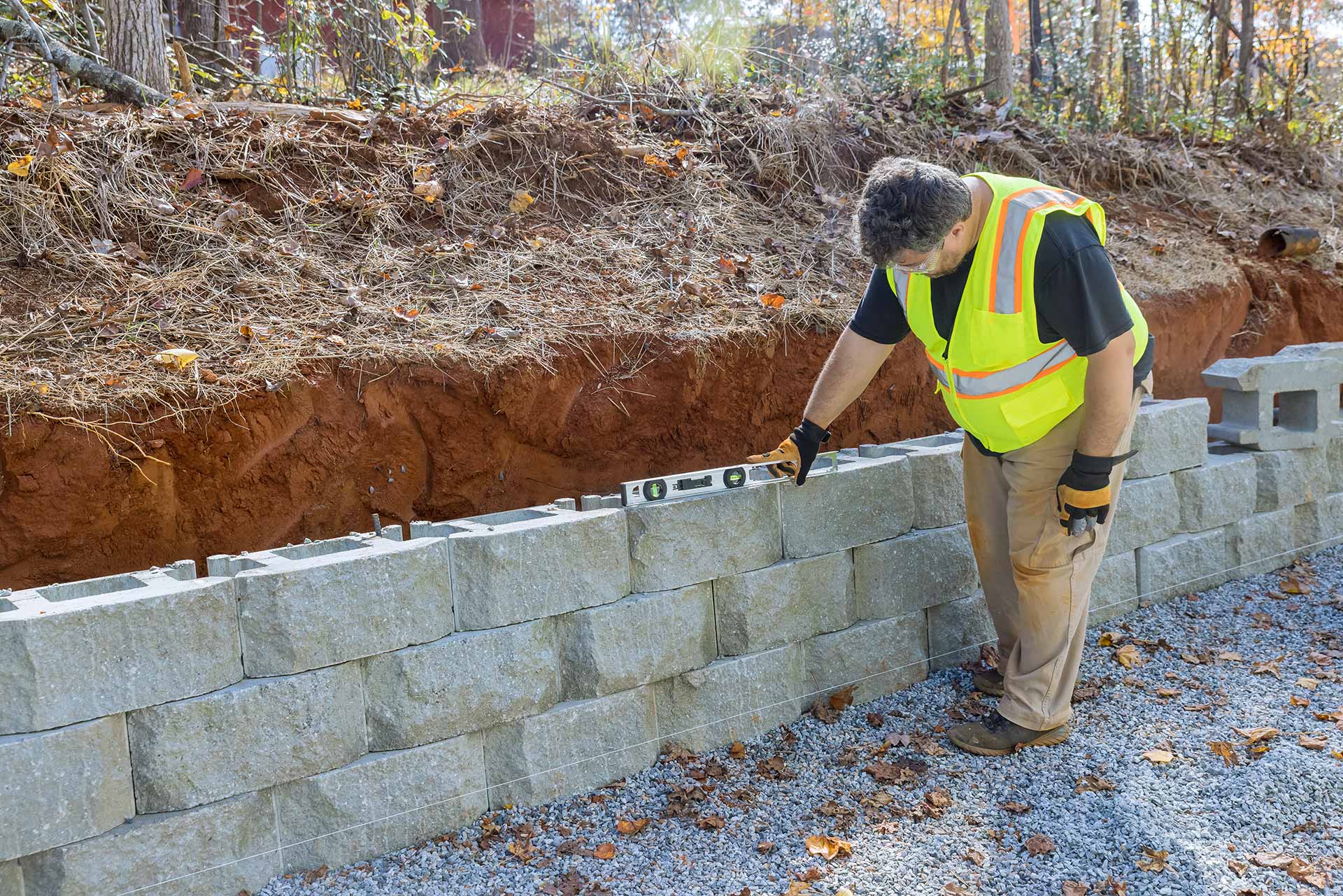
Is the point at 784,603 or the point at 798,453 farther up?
the point at 798,453

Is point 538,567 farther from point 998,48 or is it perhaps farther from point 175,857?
point 998,48

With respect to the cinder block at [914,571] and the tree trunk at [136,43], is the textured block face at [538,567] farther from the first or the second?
the tree trunk at [136,43]

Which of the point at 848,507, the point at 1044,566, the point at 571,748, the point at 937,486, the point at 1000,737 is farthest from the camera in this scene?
the point at 937,486

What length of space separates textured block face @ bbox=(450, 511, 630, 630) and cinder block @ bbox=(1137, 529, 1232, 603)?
10.1 ft

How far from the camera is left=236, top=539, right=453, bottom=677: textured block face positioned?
3.01 meters

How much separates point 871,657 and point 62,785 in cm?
295

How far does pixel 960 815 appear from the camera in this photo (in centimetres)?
343

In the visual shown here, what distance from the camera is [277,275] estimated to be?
4.82 metres

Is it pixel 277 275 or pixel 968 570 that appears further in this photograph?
pixel 277 275

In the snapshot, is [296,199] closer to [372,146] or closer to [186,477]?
[372,146]

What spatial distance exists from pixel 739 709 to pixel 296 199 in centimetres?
350

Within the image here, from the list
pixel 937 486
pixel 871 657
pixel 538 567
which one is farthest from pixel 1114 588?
pixel 538 567

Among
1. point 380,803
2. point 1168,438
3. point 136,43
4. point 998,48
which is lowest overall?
point 380,803

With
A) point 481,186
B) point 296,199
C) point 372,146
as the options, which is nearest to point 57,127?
point 296,199
